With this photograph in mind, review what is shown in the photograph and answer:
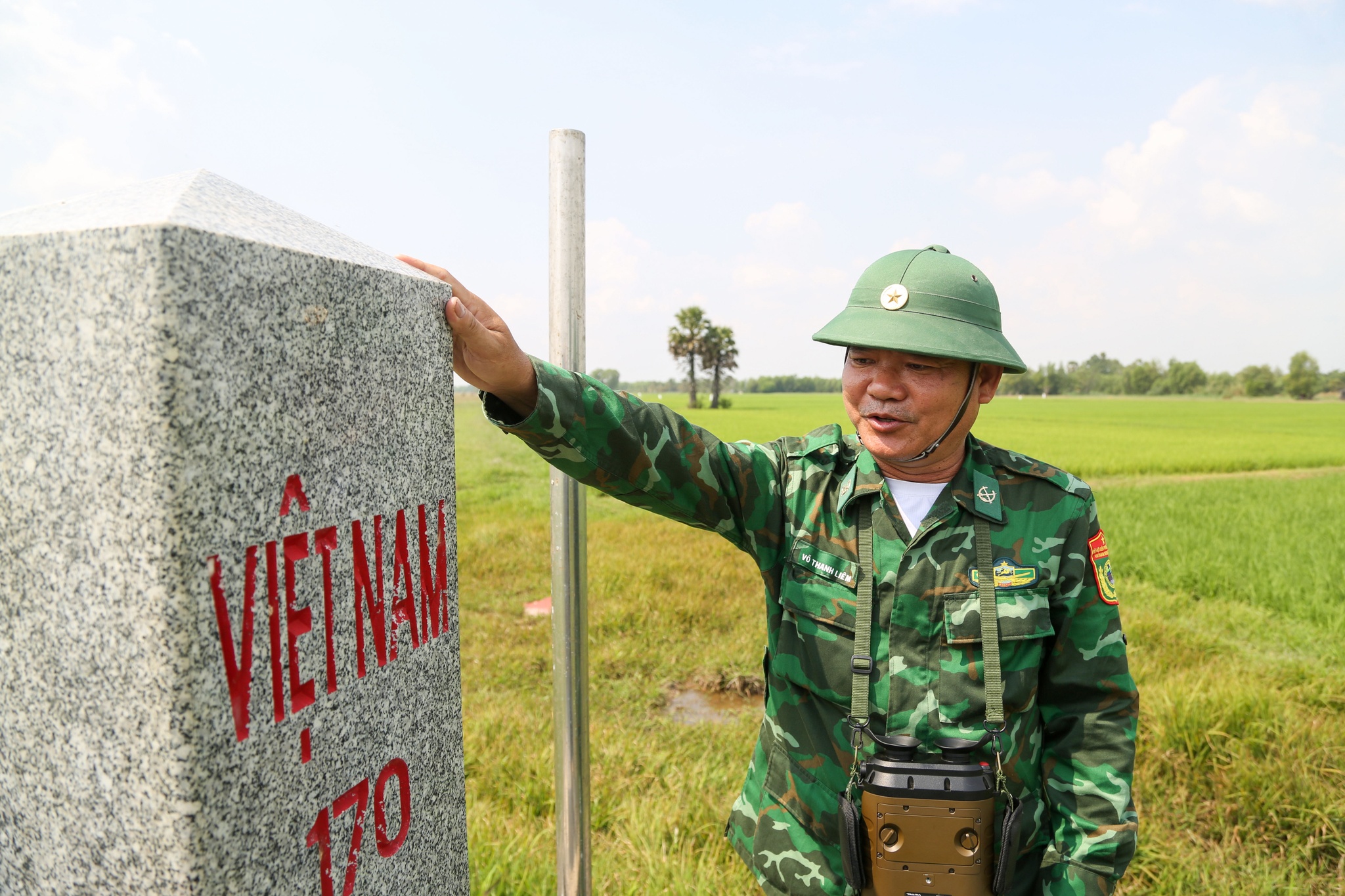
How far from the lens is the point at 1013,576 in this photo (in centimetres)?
164

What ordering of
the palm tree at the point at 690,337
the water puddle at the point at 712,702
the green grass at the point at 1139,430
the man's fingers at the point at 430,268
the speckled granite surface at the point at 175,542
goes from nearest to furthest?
the speckled granite surface at the point at 175,542, the man's fingers at the point at 430,268, the water puddle at the point at 712,702, the green grass at the point at 1139,430, the palm tree at the point at 690,337

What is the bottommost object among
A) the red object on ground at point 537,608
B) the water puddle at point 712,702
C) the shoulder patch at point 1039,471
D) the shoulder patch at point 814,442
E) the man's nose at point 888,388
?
the water puddle at point 712,702

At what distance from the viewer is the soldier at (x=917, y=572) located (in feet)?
5.24

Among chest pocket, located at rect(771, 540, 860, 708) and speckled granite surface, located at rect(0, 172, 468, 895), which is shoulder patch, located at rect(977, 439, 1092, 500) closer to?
chest pocket, located at rect(771, 540, 860, 708)

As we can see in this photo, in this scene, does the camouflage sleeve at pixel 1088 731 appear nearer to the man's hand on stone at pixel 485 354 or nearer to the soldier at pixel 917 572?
the soldier at pixel 917 572

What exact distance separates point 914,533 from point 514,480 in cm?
1589

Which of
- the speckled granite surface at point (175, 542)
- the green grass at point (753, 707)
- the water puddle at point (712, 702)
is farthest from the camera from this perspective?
the water puddle at point (712, 702)

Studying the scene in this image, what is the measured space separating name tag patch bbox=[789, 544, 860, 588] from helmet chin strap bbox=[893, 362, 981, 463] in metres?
0.25

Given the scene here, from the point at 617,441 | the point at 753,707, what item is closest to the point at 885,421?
the point at 617,441

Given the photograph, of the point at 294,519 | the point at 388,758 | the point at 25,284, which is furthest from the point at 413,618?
the point at 25,284

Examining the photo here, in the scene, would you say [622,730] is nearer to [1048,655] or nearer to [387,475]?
[1048,655]

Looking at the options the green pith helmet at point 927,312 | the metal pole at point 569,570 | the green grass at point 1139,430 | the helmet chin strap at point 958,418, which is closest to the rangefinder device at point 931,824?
the helmet chin strap at point 958,418

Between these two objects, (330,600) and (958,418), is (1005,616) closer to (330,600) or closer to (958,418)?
(958,418)

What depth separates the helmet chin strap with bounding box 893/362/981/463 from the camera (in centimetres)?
165
